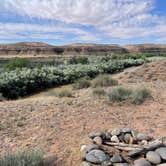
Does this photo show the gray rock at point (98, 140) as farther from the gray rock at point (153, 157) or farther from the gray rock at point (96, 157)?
the gray rock at point (153, 157)

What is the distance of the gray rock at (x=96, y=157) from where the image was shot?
5.47 m

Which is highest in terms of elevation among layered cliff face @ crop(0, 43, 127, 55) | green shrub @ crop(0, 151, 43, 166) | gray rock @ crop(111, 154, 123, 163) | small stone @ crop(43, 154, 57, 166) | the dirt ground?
green shrub @ crop(0, 151, 43, 166)

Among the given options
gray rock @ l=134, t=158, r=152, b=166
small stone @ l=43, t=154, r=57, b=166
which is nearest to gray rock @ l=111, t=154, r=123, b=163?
gray rock @ l=134, t=158, r=152, b=166

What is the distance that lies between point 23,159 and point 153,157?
2304 mm

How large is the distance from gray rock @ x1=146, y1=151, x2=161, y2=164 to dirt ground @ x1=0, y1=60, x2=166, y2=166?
1313mm

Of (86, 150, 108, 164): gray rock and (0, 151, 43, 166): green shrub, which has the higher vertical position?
(0, 151, 43, 166): green shrub

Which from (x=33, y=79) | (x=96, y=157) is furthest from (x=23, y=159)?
(x=33, y=79)

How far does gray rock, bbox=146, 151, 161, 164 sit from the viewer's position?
17.7ft

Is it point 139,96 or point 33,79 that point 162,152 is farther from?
point 33,79

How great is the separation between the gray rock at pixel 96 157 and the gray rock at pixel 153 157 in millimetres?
769

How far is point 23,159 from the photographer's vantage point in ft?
17.2

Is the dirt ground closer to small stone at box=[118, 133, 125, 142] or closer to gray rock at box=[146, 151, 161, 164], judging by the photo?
small stone at box=[118, 133, 125, 142]

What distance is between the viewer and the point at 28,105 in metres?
10.3

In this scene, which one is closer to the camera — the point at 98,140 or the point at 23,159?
the point at 23,159
